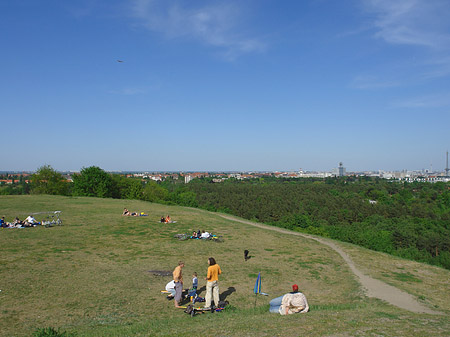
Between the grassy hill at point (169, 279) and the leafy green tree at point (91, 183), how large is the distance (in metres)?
38.2

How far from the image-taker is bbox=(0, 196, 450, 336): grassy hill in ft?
28.6

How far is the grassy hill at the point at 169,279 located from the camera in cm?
871

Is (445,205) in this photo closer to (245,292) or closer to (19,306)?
(245,292)

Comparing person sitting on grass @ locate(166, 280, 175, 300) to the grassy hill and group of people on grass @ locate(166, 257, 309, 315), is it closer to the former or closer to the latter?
group of people on grass @ locate(166, 257, 309, 315)

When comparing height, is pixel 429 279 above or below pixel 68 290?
below

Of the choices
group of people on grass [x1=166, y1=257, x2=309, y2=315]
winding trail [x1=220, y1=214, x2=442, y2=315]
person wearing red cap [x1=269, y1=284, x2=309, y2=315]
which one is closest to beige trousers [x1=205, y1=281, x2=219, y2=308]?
group of people on grass [x1=166, y1=257, x2=309, y2=315]

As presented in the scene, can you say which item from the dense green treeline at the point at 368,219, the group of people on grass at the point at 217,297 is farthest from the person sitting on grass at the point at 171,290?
the dense green treeline at the point at 368,219

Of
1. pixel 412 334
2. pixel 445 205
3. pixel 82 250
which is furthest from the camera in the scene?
pixel 445 205

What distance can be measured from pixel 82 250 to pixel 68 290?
6581 millimetres

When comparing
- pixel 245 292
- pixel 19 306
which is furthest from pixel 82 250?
pixel 245 292

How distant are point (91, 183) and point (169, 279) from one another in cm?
5392

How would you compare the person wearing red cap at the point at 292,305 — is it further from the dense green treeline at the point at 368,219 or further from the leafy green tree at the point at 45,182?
the leafy green tree at the point at 45,182

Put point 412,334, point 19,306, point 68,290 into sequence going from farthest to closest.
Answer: point 68,290 < point 19,306 < point 412,334

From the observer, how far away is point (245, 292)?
13.2 metres
